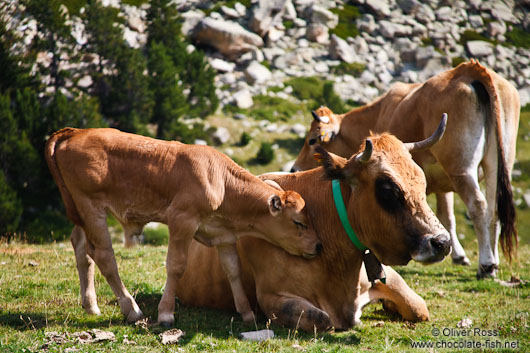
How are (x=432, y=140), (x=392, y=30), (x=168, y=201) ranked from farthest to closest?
(x=392, y=30), (x=432, y=140), (x=168, y=201)

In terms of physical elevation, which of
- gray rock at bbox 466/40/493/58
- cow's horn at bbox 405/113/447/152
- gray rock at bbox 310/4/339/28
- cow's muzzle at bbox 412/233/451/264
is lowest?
gray rock at bbox 466/40/493/58

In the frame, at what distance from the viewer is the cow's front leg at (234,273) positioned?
7.57m

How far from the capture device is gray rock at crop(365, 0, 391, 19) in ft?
316

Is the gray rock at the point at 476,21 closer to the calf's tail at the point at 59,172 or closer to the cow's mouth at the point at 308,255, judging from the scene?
the cow's mouth at the point at 308,255

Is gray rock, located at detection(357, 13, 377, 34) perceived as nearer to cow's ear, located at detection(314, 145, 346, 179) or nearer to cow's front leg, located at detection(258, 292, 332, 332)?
cow's ear, located at detection(314, 145, 346, 179)

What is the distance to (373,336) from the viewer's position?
22.9 ft

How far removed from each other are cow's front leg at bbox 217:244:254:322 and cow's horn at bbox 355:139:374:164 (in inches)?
81.5

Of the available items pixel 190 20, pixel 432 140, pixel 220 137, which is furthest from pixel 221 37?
pixel 432 140

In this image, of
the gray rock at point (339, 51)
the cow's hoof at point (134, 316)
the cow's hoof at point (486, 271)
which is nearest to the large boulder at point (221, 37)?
the gray rock at point (339, 51)

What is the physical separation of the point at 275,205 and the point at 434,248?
6.62 feet

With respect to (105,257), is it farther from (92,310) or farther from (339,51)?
(339,51)

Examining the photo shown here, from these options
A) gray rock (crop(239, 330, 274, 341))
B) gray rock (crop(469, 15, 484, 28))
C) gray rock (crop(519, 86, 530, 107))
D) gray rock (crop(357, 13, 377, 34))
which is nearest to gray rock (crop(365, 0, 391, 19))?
gray rock (crop(357, 13, 377, 34))

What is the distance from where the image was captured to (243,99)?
2408 inches

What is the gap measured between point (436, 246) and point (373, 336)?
1461mm
